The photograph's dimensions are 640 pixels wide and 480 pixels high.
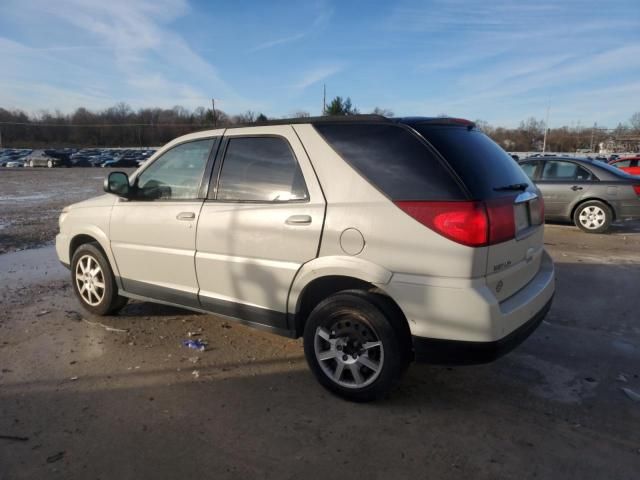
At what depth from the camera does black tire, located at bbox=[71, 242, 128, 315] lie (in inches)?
182

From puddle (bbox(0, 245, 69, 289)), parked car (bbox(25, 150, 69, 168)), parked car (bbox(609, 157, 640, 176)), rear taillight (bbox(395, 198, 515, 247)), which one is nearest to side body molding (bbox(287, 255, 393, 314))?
rear taillight (bbox(395, 198, 515, 247))

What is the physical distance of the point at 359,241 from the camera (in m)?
2.97

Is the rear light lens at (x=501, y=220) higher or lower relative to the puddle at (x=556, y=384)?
higher

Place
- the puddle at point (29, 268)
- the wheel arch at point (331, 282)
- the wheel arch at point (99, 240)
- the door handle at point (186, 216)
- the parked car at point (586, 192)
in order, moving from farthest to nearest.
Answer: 1. the parked car at point (586, 192)
2. the puddle at point (29, 268)
3. the wheel arch at point (99, 240)
4. the door handle at point (186, 216)
5. the wheel arch at point (331, 282)

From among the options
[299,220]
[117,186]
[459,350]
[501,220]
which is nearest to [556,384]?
[459,350]

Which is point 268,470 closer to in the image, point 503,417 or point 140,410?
point 140,410

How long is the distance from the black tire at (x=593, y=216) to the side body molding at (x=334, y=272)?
873cm

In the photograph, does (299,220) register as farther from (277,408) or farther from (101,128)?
(101,128)

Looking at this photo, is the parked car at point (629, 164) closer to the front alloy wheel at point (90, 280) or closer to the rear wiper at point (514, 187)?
the rear wiper at point (514, 187)

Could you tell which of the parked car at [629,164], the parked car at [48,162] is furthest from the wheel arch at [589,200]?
the parked car at [48,162]

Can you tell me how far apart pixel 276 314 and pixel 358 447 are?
1137mm

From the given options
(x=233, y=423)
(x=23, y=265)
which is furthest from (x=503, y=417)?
(x=23, y=265)

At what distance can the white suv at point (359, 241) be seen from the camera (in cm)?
275

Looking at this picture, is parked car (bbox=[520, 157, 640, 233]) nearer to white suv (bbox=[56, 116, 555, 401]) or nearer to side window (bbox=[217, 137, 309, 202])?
white suv (bbox=[56, 116, 555, 401])
